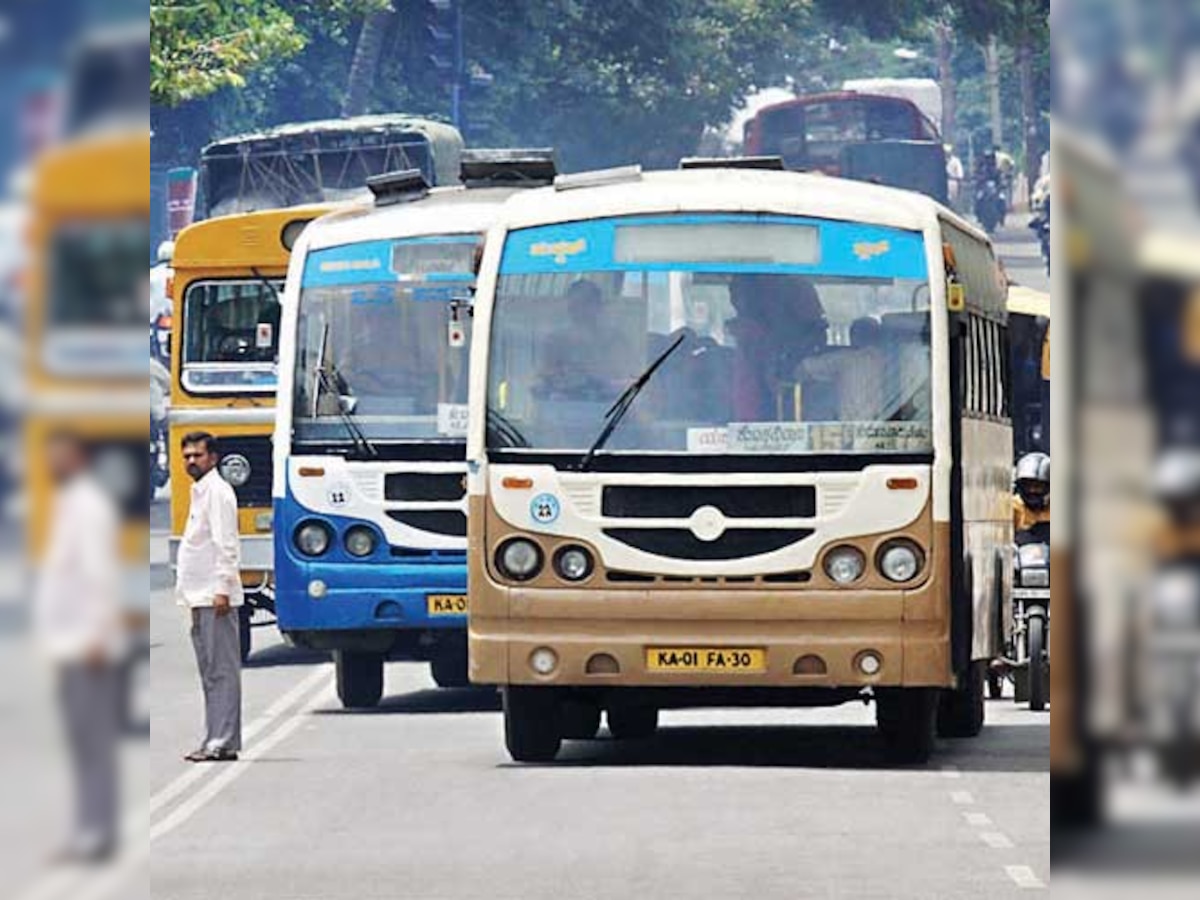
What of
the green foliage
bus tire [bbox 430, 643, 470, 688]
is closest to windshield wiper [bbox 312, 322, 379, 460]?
bus tire [bbox 430, 643, 470, 688]

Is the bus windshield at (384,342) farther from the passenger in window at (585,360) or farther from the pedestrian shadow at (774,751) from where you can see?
the passenger in window at (585,360)

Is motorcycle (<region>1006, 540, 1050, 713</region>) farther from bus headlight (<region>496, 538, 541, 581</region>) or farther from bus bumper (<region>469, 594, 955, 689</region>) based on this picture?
bus headlight (<region>496, 538, 541, 581</region>)

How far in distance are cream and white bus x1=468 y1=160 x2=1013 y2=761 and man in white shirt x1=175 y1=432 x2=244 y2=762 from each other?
1099 mm


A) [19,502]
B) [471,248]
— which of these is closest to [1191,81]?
[19,502]

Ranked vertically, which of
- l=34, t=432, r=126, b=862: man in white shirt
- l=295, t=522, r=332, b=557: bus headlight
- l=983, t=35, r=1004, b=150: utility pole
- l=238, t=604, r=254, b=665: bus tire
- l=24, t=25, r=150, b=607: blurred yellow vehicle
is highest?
l=983, t=35, r=1004, b=150: utility pole

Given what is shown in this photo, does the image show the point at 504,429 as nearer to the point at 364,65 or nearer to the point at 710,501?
the point at 710,501

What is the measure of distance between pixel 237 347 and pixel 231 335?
4.0 inches

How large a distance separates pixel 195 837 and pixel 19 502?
415 inches

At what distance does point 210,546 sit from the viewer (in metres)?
14.3

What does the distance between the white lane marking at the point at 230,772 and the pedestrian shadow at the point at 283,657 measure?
9.55 ft

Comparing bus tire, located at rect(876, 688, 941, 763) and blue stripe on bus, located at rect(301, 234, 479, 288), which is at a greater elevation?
blue stripe on bus, located at rect(301, 234, 479, 288)

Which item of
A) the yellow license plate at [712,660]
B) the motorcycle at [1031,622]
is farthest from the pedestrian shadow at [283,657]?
the yellow license plate at [712,660]

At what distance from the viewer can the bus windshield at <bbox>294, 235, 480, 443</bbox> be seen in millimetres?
16625

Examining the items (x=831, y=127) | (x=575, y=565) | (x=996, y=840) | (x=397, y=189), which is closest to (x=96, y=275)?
(x=996, y=840)
